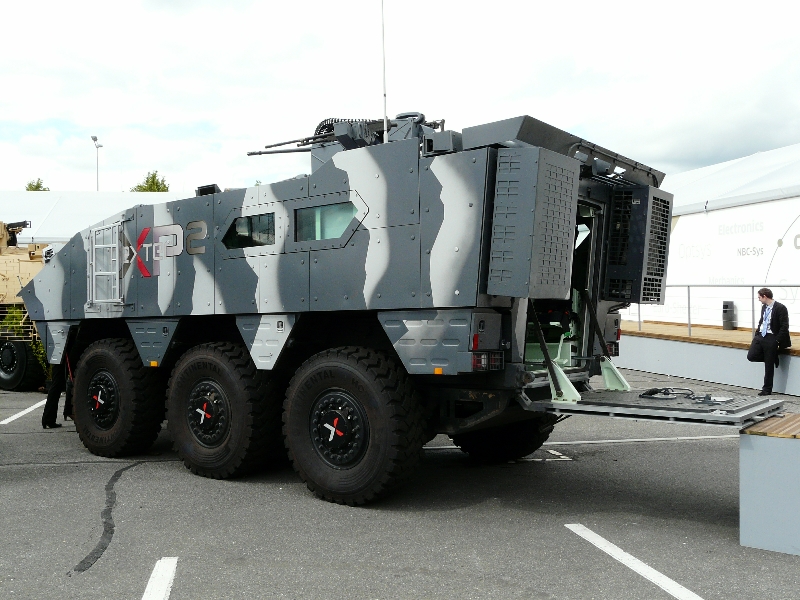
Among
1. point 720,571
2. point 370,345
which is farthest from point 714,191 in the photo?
point 720,571

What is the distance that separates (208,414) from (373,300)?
2.02 m

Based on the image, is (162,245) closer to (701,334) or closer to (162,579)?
(162,579)

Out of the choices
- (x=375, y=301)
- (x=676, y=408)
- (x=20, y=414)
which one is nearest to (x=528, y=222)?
(x=375, y=301)

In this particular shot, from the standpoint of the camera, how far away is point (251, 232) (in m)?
6.86

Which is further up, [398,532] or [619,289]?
[619,289]

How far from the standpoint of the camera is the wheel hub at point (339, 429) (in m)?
5.95

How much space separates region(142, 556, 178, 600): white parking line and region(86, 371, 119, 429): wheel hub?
348 centimetres

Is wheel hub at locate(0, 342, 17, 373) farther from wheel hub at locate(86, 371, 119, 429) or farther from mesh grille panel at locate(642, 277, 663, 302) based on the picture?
mesh grille panel at locate(642, 277, 663, 302)

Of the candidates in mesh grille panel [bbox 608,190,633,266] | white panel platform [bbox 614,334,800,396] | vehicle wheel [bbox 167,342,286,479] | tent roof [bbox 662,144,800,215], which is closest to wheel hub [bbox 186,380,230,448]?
vehicle wheel [bbox 167,342,286,479]

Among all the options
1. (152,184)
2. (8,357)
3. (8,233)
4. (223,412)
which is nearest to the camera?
(223,412)

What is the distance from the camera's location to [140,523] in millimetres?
5641

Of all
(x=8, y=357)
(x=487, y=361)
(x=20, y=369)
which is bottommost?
(x=20, y=369)

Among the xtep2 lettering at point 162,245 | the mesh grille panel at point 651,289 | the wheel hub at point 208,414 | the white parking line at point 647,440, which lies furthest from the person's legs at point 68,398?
the mesh grille panel at point 651,289

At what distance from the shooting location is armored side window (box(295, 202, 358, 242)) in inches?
245
